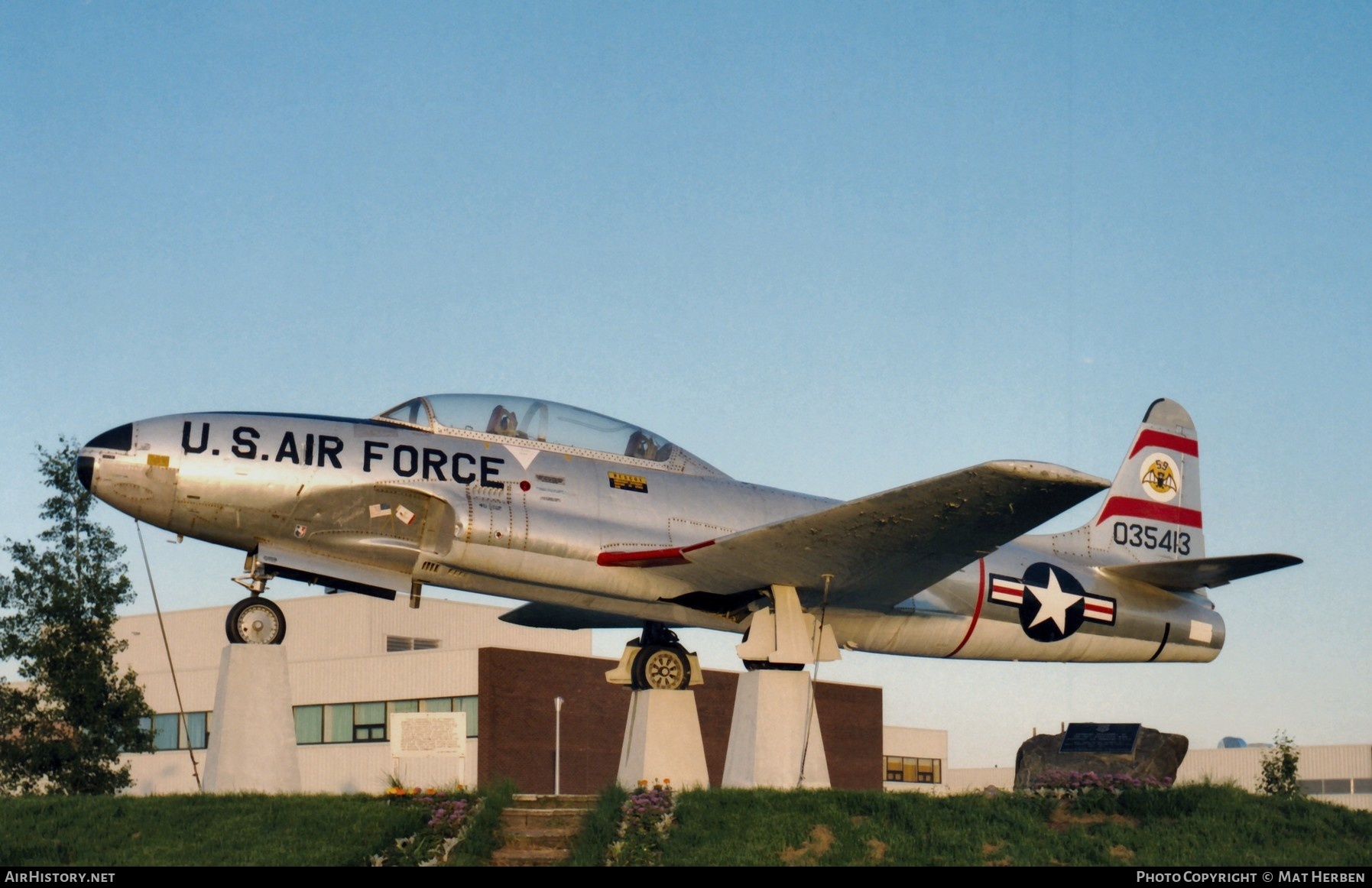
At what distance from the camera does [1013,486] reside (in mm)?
14664

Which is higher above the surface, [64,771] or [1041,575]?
[1041,575]

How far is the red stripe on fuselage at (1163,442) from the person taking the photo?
74.6ft

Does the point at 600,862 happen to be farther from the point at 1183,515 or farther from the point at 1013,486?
the point at 1183,515

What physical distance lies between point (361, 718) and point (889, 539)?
1148 inches

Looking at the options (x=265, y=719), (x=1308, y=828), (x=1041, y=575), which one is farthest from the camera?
(x=1041, y=575)

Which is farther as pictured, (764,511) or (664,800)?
(764,511)

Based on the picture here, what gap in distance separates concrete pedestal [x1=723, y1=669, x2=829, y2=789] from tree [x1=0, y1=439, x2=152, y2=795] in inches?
748

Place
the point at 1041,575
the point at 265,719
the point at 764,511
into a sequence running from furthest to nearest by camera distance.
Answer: the point at 1041,575 → the point at 764,511 → the point at 265,719

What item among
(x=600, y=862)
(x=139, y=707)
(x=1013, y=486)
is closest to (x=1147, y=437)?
(x=1013, y=486)

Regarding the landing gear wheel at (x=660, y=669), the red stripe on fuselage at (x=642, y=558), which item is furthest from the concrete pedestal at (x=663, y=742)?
the red stripe on fuselage at (x=642, y=558)

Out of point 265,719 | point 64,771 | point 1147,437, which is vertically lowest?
point 64,771

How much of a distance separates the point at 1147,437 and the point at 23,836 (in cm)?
1722

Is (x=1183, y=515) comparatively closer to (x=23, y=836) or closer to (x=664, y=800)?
(x=664, y=800)

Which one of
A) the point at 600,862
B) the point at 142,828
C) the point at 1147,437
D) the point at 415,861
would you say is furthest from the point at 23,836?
the point at 1147,437
